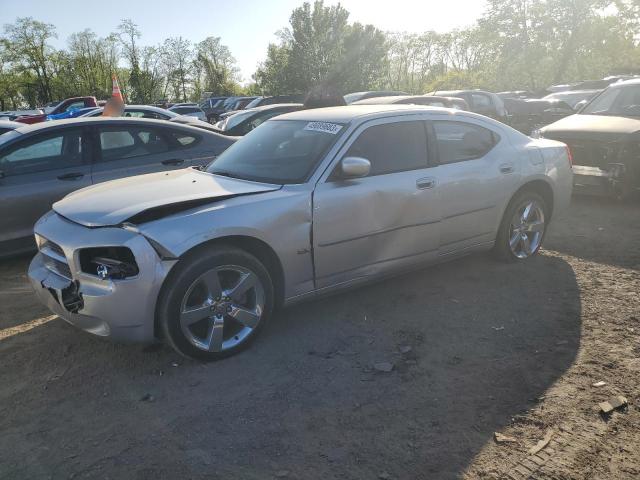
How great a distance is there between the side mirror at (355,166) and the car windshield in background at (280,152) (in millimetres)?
255

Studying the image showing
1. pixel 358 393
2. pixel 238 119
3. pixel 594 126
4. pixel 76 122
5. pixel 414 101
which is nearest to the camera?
pixel 358 393

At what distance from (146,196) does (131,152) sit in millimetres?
2906

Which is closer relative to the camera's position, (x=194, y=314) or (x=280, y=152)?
(x=194, y=314)

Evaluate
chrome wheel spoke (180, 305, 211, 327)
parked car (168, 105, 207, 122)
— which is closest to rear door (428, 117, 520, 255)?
chrome wheel spoke (180, 305, 211, 327)

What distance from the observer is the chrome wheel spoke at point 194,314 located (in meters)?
3.34

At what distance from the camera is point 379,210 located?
4.05 metres

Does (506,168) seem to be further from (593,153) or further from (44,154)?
(44,154)

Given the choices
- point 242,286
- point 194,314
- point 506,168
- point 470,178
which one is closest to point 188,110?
point 506,168

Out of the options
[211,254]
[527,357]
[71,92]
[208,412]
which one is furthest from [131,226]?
[71,92]

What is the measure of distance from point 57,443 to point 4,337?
168 centimetres

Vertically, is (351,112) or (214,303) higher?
(351,112)

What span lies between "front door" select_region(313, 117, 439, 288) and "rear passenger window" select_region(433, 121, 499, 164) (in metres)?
0.19

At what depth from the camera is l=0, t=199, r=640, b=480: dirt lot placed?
2.55 m

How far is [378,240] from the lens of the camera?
4.09 m
